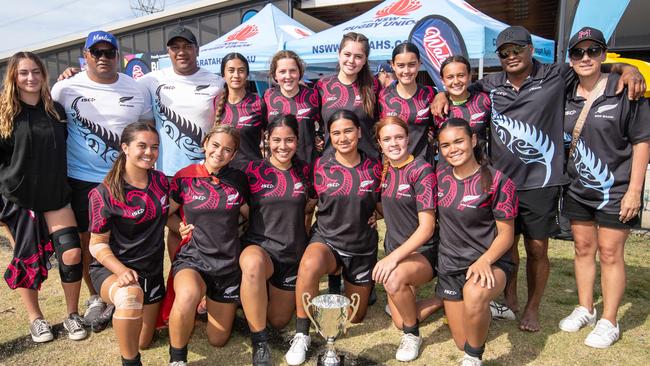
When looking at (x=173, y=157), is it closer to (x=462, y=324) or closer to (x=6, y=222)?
(x=6, y=222)

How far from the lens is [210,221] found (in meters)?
3.23

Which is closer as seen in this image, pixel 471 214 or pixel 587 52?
pixel 471 214

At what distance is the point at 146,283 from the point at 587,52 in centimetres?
333

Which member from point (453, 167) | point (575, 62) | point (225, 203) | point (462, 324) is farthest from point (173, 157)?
point (575, 62)

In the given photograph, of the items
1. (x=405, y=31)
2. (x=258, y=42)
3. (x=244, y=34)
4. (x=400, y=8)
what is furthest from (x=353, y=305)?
(x=244, y=34)

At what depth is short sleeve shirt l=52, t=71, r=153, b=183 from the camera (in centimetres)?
360

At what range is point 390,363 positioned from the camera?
121 inches

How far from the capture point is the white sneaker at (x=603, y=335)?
3.27m

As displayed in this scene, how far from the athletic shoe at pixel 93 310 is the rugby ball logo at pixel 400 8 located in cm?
671

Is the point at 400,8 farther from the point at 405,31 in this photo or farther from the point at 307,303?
the point at 307,303

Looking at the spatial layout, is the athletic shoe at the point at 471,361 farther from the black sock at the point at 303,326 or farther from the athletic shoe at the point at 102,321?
the athletic shoe at the point at 102,321

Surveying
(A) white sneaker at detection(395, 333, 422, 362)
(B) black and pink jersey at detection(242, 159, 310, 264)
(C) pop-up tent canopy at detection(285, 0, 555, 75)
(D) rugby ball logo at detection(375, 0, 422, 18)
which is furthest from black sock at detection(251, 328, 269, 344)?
(D) rugby ball logo at detection(375, 0, 422, 18)

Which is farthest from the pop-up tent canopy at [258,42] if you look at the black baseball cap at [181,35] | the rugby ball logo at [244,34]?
the black baseball cap at [181,35]

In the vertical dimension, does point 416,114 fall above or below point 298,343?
above
